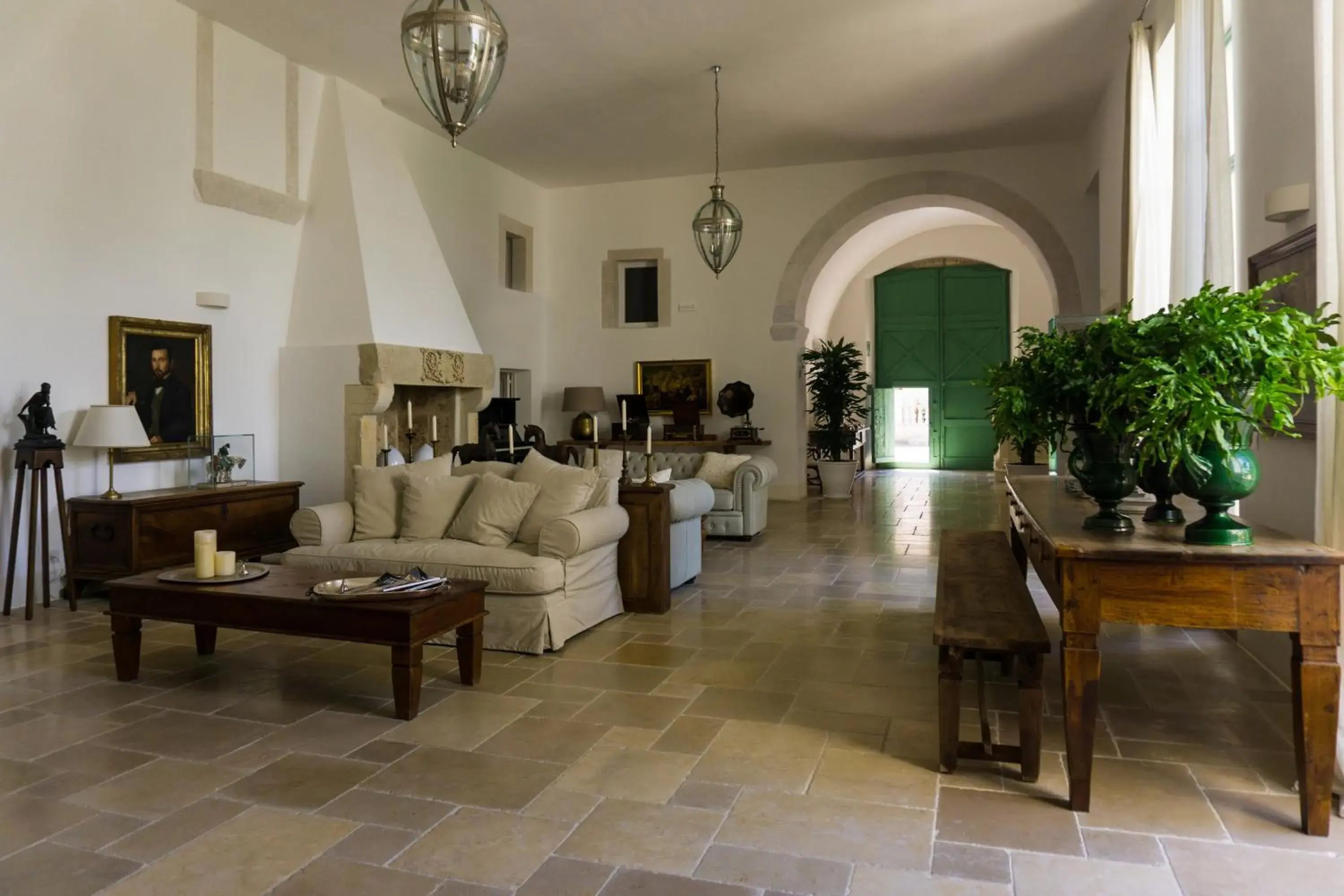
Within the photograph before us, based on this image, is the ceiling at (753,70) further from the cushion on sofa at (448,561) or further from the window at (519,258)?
the cushion on sofa at (448,561)

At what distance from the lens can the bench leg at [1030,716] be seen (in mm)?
2850

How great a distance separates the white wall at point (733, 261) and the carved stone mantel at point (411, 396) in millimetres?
2851

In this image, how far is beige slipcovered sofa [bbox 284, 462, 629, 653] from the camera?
447 centimetres

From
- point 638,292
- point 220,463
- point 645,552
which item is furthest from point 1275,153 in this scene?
point 638,292

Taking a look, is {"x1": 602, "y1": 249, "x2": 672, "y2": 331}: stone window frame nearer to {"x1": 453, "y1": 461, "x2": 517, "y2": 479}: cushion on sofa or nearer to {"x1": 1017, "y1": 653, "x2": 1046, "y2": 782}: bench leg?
{"x1": 453, "y1": 461, "x2": 517, "y2": 479}: cushion on sofa

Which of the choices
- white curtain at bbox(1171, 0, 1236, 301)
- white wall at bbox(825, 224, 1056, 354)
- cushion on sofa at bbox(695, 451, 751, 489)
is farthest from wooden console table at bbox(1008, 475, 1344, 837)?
white wall at bbox(825, 224, 1056, 354)

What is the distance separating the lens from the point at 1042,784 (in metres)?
2.87

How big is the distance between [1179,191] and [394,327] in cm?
581

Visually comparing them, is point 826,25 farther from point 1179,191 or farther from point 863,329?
point 863,329

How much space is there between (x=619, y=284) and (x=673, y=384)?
59.3 inches

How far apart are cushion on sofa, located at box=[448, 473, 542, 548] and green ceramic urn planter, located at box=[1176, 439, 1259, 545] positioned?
10.9ft

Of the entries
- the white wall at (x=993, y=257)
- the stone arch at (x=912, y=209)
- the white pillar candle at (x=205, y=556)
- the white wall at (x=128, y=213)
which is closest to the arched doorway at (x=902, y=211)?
the stone arch at (x=912, y=209)

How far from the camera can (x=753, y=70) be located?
25.3 feet

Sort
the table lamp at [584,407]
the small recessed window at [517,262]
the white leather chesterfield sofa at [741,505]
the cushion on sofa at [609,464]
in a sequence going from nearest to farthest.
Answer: the cushion on sofa at [609,464] < the white leather chesterfield sofa at [741,505] < the table lamp at [584,407] < the small recessed window at [517,262]
